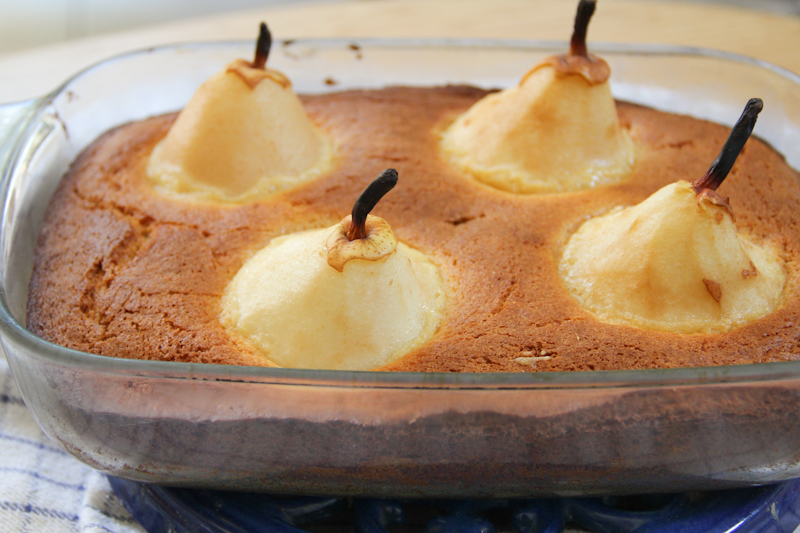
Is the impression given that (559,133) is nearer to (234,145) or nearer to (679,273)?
(679,273)

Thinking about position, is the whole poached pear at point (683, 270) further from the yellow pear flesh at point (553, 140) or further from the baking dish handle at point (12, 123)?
the baking dish handle at point (12, 123)

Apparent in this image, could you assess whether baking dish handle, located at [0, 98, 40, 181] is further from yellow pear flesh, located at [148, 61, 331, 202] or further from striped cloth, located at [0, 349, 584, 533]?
striped cloth, located at [0, 349, 584, 533]

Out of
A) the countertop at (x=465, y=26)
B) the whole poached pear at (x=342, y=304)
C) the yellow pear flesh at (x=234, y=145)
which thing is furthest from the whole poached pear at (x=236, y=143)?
the countertop at (x=465, y=26)

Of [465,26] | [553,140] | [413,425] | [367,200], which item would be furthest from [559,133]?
[465,26]

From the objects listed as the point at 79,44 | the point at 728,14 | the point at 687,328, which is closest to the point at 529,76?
the point at 687,328

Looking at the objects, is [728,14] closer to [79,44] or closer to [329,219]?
[329,219]

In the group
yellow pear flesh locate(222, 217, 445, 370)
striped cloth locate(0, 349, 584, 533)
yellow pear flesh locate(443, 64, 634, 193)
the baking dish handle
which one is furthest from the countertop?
yellow pear flesh locate(222, 217, 445, 370)
